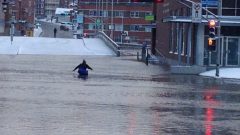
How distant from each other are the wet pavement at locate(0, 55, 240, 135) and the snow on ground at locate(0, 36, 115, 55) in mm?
42028

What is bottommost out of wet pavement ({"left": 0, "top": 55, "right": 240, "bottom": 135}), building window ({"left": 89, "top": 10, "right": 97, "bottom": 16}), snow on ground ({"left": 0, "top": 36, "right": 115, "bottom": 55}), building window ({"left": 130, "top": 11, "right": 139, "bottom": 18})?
wet pavement ({"left": 0, "top": 55, "right": 240, "bottom": 135})

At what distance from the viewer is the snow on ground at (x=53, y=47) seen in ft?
258

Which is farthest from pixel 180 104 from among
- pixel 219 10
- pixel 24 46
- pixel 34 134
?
pixel 24 46

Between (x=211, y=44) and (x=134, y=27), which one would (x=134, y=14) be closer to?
(x=134, y=27)

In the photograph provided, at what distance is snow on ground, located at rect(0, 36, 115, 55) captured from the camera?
7850 cm

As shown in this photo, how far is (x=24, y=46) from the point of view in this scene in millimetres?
81438

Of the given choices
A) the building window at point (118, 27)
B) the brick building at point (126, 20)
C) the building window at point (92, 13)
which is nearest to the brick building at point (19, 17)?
the building window at point (92, 13)

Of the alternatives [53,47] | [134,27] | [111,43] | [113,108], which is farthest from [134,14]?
[113,108]

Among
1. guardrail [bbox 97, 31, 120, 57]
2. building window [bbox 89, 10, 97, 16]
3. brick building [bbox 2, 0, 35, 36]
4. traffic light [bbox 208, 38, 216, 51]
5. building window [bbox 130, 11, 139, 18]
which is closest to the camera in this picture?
traffic light [bbox 208, 38, 216, 51]

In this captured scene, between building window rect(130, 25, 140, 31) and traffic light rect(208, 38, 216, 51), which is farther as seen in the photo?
building window rect(130, 25, 140, 31)

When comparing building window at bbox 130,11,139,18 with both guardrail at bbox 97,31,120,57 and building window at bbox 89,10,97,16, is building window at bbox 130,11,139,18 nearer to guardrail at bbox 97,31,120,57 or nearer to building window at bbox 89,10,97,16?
building window at bbox 89,10,97,16

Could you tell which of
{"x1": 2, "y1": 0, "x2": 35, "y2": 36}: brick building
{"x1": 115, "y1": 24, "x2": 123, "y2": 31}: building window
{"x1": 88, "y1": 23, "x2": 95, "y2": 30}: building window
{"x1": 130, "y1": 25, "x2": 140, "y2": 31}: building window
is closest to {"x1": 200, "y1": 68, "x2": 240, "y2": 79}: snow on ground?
{"x1": 2, "y1": 0, "x2": 35, "y2": 36}: brick building

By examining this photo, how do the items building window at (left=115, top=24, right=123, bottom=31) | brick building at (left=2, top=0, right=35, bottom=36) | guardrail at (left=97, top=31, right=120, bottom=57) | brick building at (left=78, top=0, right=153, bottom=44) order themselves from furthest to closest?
building window at (left=115, top=24, right=123, bottom=31), brick building at (left=78, top=0, right=153, bottom=44), brick building at (left=2, top=0, right=35, bottom=36), guardrail at (left=97, top=31, right=120, bottom=57)

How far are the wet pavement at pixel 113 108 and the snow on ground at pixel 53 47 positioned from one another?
42.0 metres
